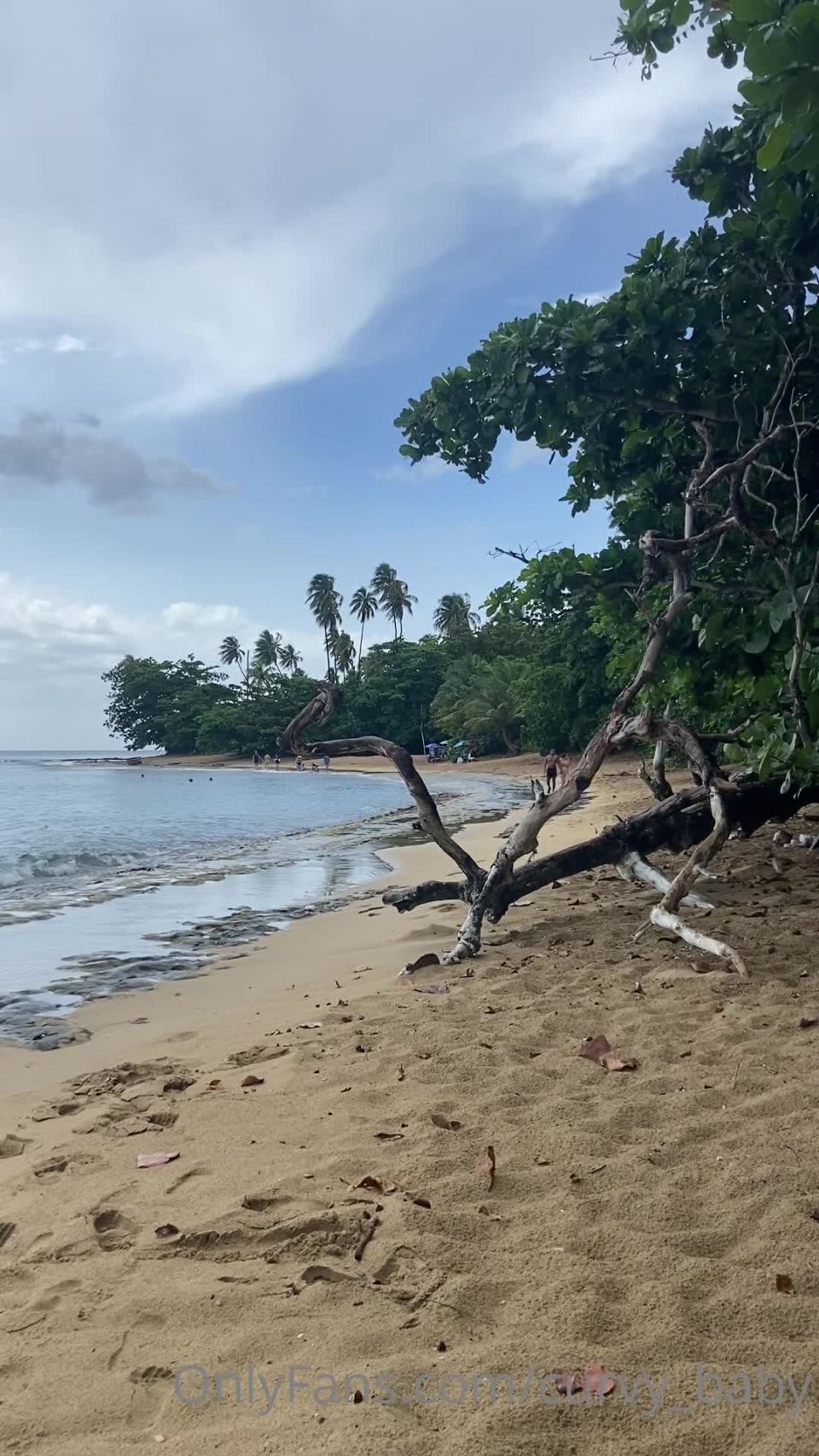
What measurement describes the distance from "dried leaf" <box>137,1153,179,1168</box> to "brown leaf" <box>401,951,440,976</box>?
105 inches

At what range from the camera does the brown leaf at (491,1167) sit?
2871 millimetres

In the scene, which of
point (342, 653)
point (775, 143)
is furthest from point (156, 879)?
point (342, 653)

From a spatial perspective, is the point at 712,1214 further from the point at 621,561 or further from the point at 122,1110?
the point at 621,561

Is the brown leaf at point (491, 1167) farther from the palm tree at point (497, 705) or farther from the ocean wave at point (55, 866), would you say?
the palm tree at point (497, 705)

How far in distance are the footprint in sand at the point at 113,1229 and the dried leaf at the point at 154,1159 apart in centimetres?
33

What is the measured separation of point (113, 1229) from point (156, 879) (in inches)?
430

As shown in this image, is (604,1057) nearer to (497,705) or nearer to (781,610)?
(781,610)

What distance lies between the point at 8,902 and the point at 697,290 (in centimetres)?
1044

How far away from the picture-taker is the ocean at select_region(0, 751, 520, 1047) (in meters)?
7.16

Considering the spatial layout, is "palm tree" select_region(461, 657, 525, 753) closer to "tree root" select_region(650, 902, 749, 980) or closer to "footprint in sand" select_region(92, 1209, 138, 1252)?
"tree root" select_region(650, 902, 749, 980)

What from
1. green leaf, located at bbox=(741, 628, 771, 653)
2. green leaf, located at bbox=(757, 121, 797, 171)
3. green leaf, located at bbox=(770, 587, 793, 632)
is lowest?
green leaf, located at bbox=(741, 628, 771, 653)

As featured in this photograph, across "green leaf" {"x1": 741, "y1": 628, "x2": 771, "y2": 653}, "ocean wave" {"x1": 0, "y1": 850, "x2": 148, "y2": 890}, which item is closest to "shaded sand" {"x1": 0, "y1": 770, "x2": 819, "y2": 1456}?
"green leaf" {"x1": 741, "y1": 628, "x2": 771, "y2": 653}

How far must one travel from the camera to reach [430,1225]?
2.64 m

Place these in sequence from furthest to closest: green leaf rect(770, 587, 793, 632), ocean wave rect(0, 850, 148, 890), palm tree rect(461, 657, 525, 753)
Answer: palm tree rect(461, 657, 525, 753) < ocean wave rect(0, 850, 148, 890) < green leaf rect(770, 587, 793, 632)
